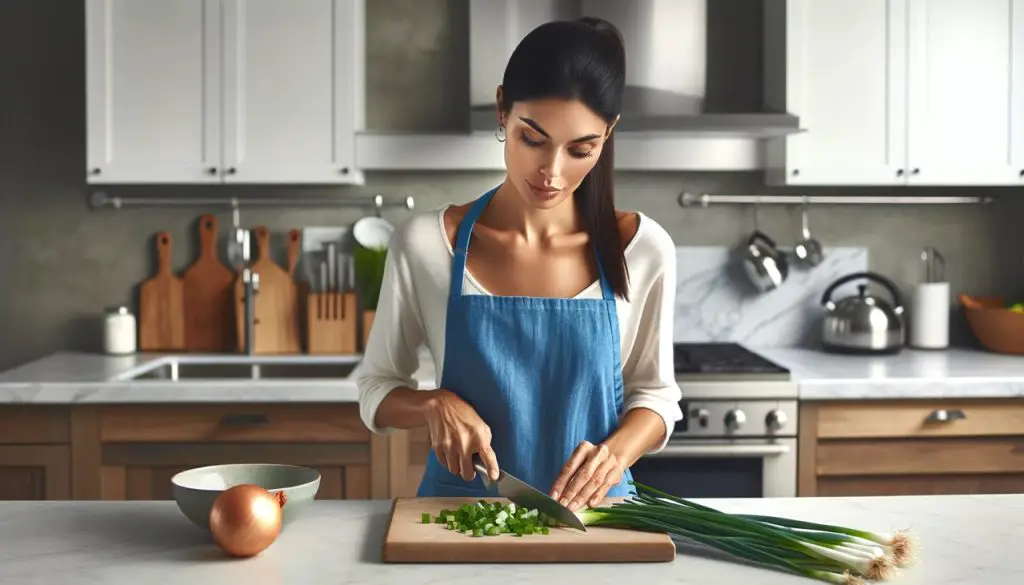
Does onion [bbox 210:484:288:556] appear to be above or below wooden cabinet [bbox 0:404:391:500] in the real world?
above

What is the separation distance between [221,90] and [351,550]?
2254 mm

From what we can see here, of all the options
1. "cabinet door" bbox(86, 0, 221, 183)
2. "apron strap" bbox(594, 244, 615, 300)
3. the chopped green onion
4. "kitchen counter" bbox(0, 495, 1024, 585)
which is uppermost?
"cabinet door" bbox(86, 0, 221, 183)

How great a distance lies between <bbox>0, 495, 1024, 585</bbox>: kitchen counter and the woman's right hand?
0.49 ft

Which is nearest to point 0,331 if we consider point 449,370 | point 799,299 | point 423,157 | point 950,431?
point 423,157

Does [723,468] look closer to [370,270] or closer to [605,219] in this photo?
[370,270]

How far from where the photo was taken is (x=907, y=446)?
3336 mm

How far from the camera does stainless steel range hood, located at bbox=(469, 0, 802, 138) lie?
3.47 metres

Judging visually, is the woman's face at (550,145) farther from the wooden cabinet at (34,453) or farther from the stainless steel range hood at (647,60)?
the wooden cabinet at (34,453)

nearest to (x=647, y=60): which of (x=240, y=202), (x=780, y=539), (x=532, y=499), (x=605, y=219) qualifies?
(x=240, y=202)

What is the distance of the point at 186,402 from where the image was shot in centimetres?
322

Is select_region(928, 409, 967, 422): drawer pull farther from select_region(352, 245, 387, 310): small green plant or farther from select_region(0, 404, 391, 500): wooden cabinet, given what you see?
select_region(352, 245, 387, 310): small green plant

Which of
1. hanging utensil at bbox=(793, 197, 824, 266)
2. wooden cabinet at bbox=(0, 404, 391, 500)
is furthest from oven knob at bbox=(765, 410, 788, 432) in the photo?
wooden cabinet at bbox=(0, 404, 391, 500)

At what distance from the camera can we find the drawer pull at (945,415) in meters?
3.31

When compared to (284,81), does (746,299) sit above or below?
below
